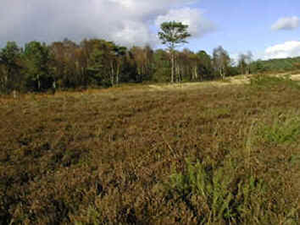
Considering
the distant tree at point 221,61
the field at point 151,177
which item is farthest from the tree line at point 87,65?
the field at point 151,177

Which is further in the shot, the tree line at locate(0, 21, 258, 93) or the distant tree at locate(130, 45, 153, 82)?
the distant tree at locate(130, 45, 153, 82)

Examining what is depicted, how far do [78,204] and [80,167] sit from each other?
1.01m

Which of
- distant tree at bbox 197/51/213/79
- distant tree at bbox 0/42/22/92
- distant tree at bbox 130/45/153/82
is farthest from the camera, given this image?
distant tree at bbox 197/51/213/79

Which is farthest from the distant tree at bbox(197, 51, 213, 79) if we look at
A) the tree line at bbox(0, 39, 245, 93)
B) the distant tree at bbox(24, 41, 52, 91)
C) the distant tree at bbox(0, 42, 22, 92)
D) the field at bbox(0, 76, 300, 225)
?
the field at bbox(0, 76, 300, 225)

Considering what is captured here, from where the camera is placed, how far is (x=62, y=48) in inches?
2036

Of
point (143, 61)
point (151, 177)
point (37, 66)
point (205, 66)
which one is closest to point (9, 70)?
point (37, 66)

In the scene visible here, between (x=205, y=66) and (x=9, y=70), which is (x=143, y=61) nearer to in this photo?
(x=205, y=66)

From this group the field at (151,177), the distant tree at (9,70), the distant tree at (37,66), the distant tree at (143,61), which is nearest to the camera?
the field at (151,177)

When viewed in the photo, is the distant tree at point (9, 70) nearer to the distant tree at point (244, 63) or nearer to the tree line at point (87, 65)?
the tree line at point (87, 65)

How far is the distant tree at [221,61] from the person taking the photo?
6600 centimetres

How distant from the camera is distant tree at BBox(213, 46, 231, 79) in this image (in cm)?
6600

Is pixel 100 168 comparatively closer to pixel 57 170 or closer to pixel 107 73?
pixel 57 170

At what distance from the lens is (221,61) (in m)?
66.6

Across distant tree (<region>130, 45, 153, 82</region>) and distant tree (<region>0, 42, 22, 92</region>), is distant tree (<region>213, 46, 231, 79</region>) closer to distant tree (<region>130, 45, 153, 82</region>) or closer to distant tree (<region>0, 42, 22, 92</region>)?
distant tree (<region>130, 45, 153, 82</region>)
